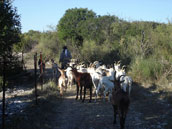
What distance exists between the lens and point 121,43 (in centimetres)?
1995

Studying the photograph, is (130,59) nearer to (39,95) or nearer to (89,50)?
(89,50)

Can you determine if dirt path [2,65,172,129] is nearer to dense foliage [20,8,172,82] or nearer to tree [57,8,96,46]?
dense foliage [20,8,172,82]

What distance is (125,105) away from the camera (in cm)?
611

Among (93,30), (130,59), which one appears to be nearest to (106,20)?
(93,30)

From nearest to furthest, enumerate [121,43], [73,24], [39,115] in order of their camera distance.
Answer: [39,115] → [121,43] → [73,24]

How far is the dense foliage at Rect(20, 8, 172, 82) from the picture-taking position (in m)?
14.2

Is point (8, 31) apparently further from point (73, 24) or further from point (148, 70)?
point (73, 24)

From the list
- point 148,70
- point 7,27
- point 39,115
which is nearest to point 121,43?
point 148,70

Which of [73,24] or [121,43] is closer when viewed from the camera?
[121,43]

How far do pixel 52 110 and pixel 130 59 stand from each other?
987 centimetres

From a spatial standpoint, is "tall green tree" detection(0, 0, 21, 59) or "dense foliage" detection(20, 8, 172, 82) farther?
"dense foliage" detection(20, 8, 172, 82)

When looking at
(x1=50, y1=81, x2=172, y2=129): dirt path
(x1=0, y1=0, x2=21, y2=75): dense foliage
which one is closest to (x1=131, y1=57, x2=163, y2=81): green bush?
(x1=50, y1=81, x2=172, y2=129): dirt path

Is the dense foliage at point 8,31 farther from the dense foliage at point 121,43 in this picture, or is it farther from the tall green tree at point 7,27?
the dense foliage at point 121,43

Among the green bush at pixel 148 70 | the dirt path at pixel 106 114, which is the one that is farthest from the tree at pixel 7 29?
the green bush at pixel 148 70
